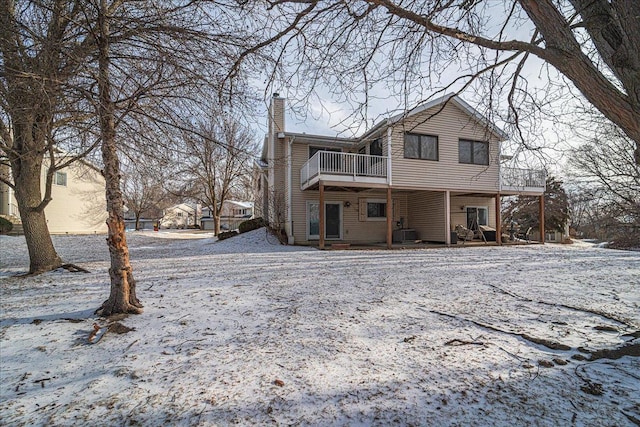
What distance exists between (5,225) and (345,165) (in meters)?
17.6

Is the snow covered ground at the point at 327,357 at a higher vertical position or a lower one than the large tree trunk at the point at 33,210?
lower

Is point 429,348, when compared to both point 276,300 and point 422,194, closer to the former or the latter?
point 276,300

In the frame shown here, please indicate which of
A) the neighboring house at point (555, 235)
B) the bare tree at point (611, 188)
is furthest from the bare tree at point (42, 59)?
the neighboring house at point (555, 235)

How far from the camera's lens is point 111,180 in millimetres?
3344

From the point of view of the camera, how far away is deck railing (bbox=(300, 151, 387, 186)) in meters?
10.7

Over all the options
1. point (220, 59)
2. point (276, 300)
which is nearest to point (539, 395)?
point (276, 300)

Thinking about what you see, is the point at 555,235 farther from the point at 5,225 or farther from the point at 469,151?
the point at 5,225

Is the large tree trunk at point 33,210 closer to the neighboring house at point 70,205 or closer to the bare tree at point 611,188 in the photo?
the neighboring house at point 70,205

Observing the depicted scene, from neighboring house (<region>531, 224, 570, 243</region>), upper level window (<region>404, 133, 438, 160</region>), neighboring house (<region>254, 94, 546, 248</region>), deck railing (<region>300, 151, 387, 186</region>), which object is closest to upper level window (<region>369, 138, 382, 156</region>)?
neighboring house (<region>254, 94, 546, 248</region>)

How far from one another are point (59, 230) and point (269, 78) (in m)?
21.4

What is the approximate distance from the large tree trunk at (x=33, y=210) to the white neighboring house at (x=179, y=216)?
45613 millimetres

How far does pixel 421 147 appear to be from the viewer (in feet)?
40.2

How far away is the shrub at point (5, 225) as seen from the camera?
15016 millimetres

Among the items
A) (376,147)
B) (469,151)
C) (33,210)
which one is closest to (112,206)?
(33,210)
